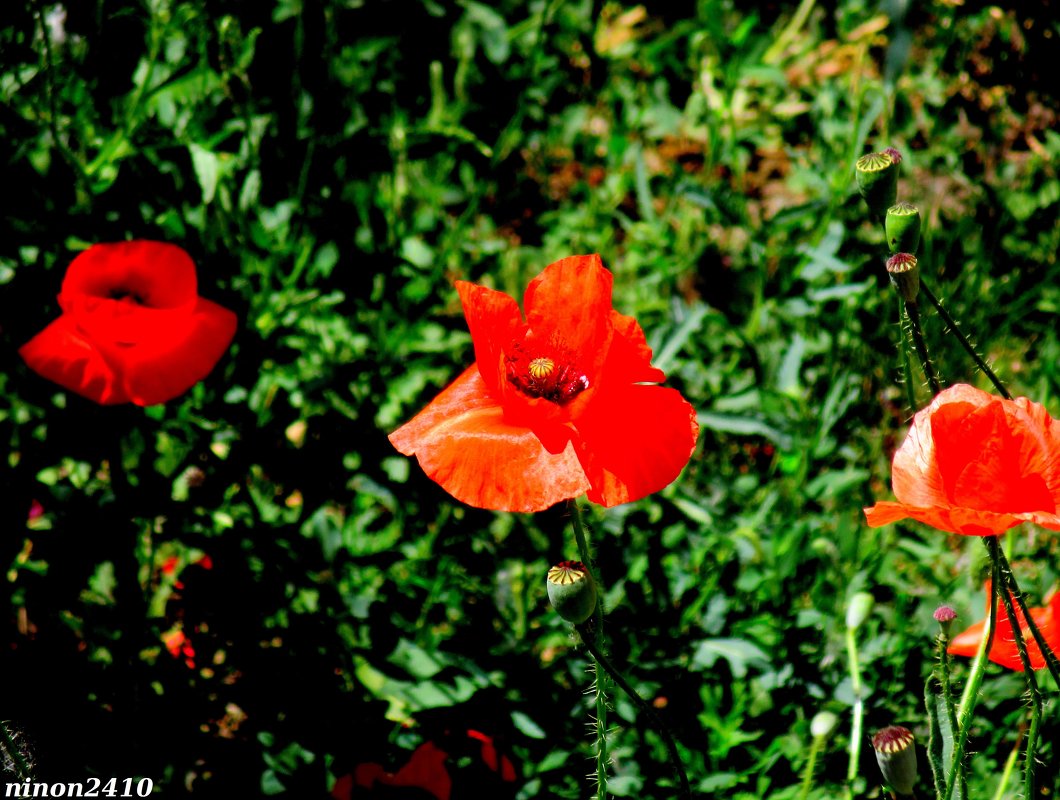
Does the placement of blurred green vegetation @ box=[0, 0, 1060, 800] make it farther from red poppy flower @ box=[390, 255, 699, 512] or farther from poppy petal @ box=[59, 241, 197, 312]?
red poppy flower @ box=[390, 255, 699, 512]

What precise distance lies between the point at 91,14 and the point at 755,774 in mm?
1495

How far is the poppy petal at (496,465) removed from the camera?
36.7 inches

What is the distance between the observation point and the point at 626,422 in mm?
993

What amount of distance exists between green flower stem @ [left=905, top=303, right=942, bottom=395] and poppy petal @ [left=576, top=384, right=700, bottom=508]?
22cm

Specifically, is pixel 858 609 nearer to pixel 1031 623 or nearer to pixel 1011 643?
pixel 1011 643

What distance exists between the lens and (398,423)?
6.11 ft

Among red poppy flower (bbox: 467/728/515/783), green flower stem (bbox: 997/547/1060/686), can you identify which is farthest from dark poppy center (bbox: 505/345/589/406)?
red poppy flower (bbox: 467/728/515/783)

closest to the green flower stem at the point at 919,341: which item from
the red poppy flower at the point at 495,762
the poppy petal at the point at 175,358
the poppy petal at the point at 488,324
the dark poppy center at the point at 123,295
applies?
the poppy petal at the point at 488,324

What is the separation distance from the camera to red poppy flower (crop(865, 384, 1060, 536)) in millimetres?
912

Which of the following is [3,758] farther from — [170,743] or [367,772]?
[367,772]

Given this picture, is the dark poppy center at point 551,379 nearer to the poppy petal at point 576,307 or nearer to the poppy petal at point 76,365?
the poppy petal at point 576,307

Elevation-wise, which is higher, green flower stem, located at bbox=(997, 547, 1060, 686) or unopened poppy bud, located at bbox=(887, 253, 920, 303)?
unopened poppy bud, located at bbox=(887, 253, 920, 303)

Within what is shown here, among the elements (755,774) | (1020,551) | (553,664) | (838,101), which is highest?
(838,101)

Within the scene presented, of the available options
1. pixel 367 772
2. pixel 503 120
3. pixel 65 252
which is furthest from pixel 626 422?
pixel 503 120
